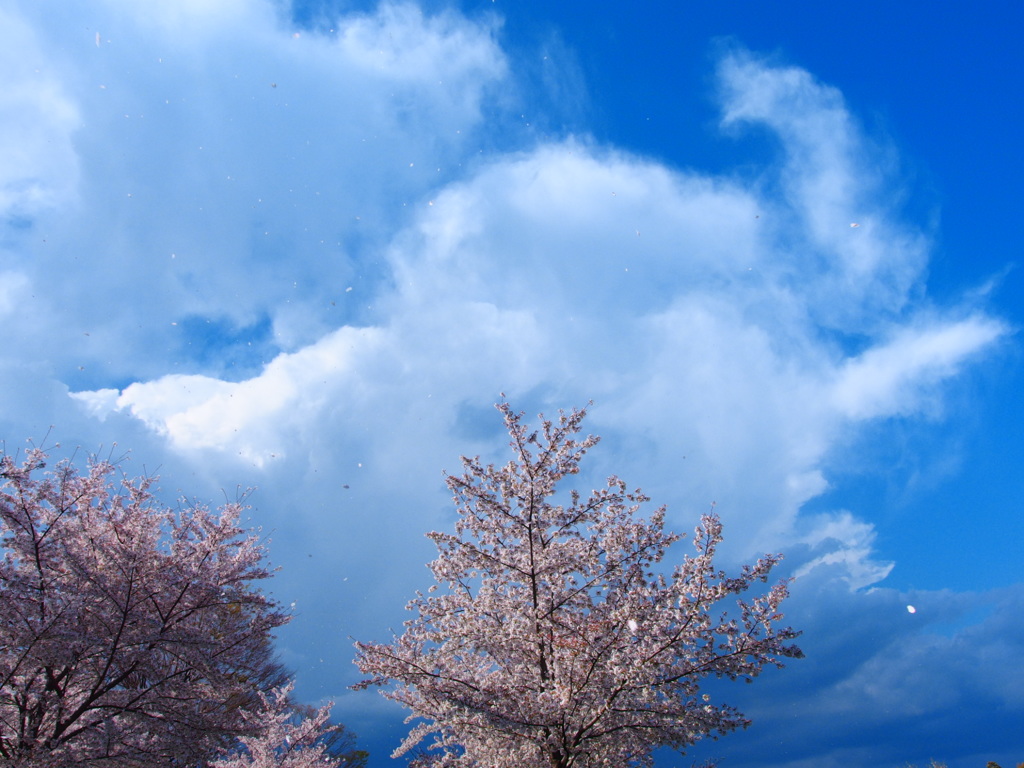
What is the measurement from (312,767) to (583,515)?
525 inches

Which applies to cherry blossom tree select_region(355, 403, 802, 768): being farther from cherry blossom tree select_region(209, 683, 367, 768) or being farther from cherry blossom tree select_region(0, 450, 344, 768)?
cherry blossom tree select_region(209, 683, 367, 768)

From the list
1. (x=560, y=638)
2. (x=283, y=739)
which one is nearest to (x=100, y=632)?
(x=560, y=638)

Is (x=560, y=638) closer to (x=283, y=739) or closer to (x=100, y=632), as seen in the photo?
(x=100, y=632)

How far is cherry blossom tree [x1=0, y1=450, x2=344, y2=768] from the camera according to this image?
7.75 m

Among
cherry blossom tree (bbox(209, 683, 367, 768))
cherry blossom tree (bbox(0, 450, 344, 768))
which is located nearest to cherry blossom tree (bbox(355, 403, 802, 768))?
cherry blossom tree (bbox(0, 450, 344, 768))

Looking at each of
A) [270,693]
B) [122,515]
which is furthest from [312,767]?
[122,515]

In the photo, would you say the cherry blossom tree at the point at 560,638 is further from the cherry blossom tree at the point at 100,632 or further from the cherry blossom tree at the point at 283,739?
the cherry blossom tree at the point at 283,739

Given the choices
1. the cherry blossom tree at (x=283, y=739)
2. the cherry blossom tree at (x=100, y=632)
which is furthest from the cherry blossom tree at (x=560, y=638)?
the cherry blossom tree at (x=283, y=739)

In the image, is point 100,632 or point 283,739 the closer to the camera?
point 100,632

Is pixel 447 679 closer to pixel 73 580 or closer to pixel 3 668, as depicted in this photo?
pixel 73 580

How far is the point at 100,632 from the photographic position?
8.40 metres

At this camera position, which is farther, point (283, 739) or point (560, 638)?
point (283, 739)

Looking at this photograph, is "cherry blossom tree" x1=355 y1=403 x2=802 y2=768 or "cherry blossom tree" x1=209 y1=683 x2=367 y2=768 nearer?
"cherry blossom tree" x1=355 y1=403 x2=802 y2=768

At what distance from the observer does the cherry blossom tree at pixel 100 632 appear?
775 cm
